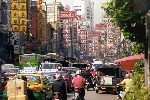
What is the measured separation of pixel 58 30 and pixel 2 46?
8932 cm

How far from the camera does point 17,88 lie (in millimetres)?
15492

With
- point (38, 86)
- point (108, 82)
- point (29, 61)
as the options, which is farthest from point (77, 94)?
point (29, 61)

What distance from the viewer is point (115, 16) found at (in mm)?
15758

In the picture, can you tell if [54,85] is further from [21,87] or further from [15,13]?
[15,13]

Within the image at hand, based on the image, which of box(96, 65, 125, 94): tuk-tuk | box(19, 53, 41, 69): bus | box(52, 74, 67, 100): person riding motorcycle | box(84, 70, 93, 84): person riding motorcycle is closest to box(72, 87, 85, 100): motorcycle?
box(52, 74, 67, 100): person riding motorcycle

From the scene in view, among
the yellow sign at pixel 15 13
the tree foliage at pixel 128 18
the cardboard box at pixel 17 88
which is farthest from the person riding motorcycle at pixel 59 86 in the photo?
the yellow sign at pixel 15 13

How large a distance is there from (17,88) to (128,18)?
4.10m

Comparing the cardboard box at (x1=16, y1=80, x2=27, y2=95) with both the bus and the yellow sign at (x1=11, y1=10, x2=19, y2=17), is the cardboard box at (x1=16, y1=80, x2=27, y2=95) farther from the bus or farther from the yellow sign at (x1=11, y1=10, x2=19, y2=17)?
the yellow sign at (x1=11, y1=10, x2=19, y2=17)

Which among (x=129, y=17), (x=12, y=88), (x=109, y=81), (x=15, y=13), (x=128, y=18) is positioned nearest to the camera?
(x=129, y=17)

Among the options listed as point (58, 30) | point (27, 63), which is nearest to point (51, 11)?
point (58, 30)

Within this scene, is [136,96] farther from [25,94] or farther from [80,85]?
[80,85]

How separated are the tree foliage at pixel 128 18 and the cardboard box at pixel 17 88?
11.9 feet

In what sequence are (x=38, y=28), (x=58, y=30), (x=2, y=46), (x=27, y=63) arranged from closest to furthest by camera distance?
1. (x=27, y=63)
2. (x=2, y=46)
3. (x=38, y=28)
4. (x=58, y=30)

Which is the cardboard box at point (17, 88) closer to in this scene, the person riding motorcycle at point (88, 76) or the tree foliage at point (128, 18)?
the tree foliage at point (128, 18)
